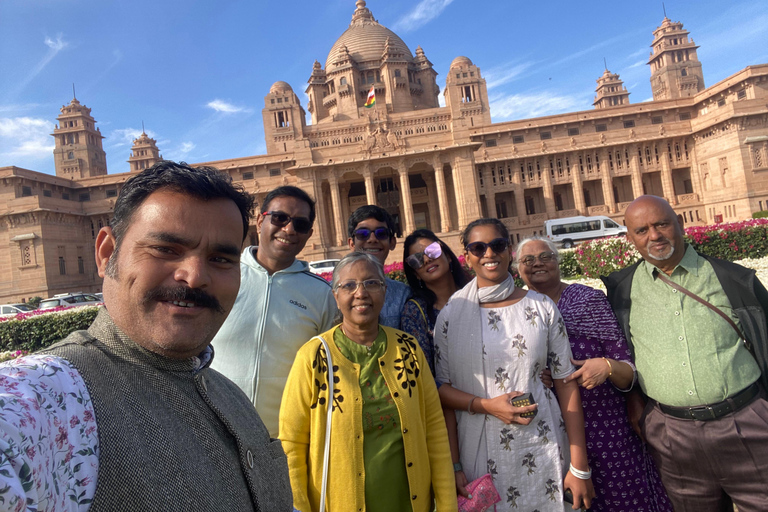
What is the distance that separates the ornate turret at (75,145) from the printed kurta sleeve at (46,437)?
5933 cm

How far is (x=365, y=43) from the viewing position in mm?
43594

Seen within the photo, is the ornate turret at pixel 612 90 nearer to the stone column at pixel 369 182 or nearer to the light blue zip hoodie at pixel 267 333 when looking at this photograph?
the stone column at pixel 369 182

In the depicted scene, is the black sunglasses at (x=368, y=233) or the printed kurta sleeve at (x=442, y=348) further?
the black sunglasses at (x=368, y=233)

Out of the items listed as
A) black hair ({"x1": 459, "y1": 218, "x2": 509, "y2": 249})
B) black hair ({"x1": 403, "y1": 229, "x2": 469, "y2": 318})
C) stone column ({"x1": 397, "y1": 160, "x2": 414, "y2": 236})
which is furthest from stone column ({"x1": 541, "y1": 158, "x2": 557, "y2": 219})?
black hair ({"x1": 459, "y1": 218, "x2": 509, "y2": 249})

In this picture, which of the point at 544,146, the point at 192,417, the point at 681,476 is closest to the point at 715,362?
the point at 681,476

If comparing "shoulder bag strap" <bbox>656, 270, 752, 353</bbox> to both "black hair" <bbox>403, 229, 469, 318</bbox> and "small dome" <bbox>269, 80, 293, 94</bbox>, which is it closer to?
"black hair" <bbox>403, 229, 469, 318</bbox>

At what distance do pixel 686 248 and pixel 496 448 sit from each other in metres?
1.74

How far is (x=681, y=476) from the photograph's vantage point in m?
2.49

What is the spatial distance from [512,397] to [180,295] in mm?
1844

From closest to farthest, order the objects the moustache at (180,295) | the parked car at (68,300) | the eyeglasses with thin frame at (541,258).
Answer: the moustache at (180,295)
the eyeglasses with thin frame at (541,258)
the parked car at (68,300)

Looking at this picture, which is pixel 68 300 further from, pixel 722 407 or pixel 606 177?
pixel 606 177

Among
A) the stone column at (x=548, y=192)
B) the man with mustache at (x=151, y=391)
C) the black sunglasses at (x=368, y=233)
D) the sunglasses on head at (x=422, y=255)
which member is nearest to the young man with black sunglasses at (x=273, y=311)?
the black sunglasses at (x=368, y=233)

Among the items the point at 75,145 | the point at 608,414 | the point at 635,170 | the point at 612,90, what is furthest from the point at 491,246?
the point at 612,90

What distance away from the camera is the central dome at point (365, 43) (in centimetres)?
4278
